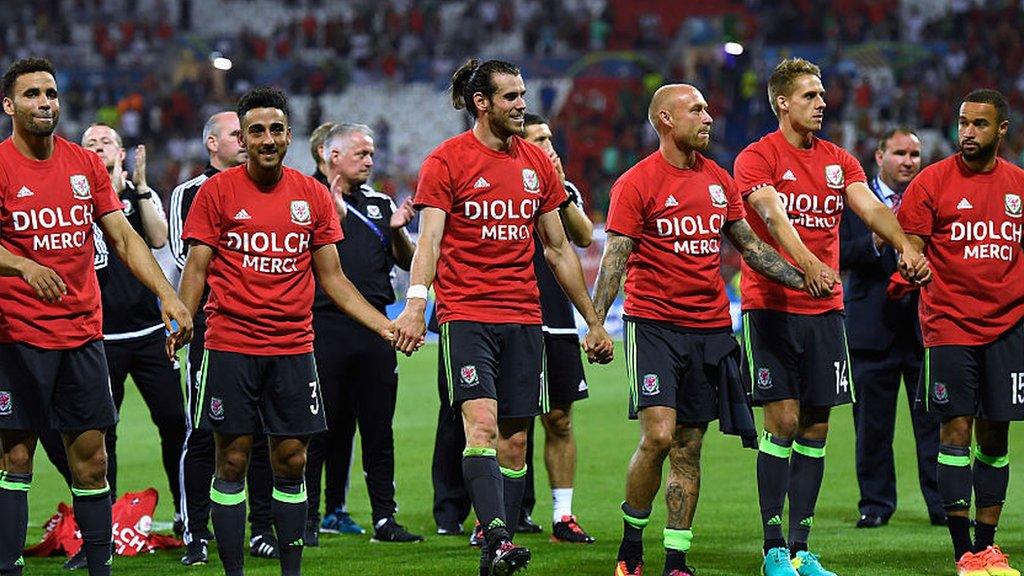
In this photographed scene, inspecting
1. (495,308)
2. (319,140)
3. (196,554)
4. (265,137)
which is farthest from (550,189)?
(196,554)

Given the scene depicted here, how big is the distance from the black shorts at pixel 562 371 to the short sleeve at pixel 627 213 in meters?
1.77

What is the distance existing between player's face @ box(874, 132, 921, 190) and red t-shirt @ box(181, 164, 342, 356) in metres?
4.16

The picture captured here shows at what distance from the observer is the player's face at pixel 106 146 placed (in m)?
8.46

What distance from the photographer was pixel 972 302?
24.2ft

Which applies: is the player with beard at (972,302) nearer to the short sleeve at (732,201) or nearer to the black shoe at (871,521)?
the short sleeve at (732,201)

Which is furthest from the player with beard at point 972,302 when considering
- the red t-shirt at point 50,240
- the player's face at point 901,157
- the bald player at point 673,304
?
the red t-shirt at point 50,240

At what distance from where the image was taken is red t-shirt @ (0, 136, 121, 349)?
6605 millimetres

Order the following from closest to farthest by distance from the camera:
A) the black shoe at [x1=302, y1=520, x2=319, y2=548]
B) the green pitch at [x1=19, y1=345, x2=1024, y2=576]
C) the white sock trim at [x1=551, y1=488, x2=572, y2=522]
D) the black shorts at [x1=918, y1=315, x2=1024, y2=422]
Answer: the black shorts at [x1=918, y1=315, x2=1024, y2=422], the green pitch at [x1=19, y1=345, x2=1024, y2=576], the black shoe at [x1=302, y1=520, x2=319, y2=548], the white sock trim at [x1=551, y1=488, x2=572, y2=522]

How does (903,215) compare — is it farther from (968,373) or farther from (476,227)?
(476,227)

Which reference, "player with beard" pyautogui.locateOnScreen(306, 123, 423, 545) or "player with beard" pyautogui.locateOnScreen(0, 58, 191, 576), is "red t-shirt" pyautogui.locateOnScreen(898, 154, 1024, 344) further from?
"player with beard" pyautogui.locateOnScreen(0, 58, 191, 576)

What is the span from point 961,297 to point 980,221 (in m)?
0.38

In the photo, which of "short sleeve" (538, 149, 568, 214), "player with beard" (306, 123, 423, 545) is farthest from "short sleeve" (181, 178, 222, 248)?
"player with beard" (306, 123, 423, 545)

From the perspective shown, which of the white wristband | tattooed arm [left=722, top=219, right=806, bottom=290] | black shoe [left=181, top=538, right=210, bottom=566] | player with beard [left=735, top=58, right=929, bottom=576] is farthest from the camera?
black shoe [left=181, top=538, right=210, bottom=566]

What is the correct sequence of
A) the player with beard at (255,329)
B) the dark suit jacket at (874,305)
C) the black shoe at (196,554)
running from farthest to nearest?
the dark suit jacket at (874,305), the black shoe at (196,554), the player with beard at (255,329)
